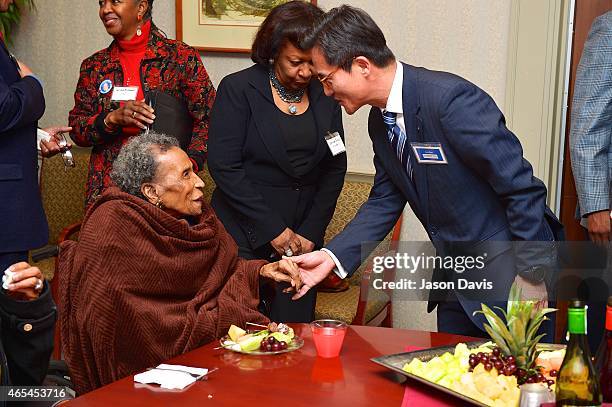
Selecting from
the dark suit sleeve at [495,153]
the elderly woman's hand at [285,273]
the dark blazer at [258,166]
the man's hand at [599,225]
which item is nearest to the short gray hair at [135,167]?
the elderly woman's hand at [285,273]

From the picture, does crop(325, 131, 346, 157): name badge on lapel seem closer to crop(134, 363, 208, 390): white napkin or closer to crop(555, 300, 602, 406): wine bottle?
crop(134, 363, 208, 390): white napkin

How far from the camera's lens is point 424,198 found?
9.43 ft

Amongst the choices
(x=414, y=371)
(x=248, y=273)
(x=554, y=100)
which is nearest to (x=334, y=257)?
(x=248, y=273)

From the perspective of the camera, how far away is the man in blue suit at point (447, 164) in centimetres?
267

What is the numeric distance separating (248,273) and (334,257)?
323 mm

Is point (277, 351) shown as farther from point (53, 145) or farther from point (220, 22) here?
point (220, 22)

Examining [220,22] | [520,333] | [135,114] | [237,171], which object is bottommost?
[520,333]

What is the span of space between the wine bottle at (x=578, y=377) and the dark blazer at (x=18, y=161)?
252 centimetres

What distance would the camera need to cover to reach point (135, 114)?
4.03 metres

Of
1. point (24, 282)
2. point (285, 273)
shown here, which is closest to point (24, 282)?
point (24, 282)

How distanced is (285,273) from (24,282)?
35.4 inches

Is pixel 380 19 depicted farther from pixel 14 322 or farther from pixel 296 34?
pixel 14 322

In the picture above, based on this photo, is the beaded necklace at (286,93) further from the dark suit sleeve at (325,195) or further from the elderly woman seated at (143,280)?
the elderly woman seated at (143,280)

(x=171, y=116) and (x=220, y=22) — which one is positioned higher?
(x=220, y=22)
